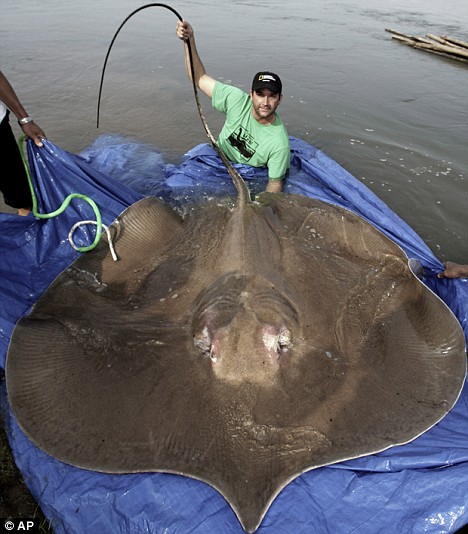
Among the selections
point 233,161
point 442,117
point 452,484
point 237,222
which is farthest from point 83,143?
point 442,117

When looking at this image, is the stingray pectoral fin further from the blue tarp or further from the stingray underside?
the blue tarp

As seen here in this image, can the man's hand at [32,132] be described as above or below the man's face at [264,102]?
below

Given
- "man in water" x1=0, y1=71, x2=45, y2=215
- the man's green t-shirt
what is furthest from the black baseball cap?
"man in water" x1=0, y1=71, x2=45, y2=215

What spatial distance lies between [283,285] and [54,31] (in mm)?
15472

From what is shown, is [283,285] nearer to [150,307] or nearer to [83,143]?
[150,307]

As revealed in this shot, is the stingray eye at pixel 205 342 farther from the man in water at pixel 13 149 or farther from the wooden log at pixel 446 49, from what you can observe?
the wooden log at pixel 446 49

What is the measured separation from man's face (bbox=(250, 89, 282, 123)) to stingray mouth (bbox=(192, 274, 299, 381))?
101 inches

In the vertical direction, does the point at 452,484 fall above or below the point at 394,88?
below

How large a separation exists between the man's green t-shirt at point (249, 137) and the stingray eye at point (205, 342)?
→ 9.12 feet

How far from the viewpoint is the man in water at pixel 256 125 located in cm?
434

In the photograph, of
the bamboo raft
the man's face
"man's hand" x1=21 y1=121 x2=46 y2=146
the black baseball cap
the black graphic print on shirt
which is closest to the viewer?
"man's hand" x1=21 y1=121 x2=46 y2=146

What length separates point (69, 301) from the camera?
2664 millimetres

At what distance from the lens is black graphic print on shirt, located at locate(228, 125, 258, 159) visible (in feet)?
15.8

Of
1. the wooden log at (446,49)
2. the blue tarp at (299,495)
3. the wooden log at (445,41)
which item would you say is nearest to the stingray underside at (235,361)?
the blue tarp at (299,495)
